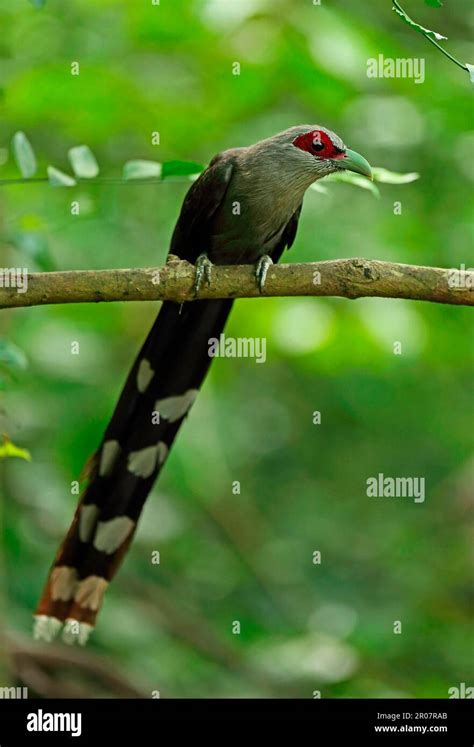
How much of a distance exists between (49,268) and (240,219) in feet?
2.53

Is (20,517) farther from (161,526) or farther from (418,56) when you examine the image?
(418,56)

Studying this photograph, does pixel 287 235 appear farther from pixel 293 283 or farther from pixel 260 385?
pixel 260 385

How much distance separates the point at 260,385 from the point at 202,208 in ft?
7.77

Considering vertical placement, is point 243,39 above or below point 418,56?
below

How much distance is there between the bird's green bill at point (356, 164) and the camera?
11.4ft

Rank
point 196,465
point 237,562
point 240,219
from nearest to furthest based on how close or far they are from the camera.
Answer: point 240,219 → point 196,465 → point 237,562

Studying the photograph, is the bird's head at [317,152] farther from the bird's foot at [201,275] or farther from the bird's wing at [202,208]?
the bird's foot at [201,275]

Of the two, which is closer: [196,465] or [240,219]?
[240,219]

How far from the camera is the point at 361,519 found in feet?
20.0

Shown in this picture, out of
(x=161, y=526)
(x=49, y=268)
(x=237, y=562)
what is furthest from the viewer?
(x=237, y=562)

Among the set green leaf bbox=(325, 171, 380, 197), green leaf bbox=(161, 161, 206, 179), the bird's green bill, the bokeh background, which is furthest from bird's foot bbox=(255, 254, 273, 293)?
the bokeh background

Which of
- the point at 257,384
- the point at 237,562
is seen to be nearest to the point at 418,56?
the point at 257,384

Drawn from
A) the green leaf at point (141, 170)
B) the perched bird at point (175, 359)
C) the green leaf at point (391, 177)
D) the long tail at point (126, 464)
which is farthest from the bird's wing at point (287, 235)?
the green leaf at point (141, 170)

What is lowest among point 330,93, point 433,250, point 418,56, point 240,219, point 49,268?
point 49,268
